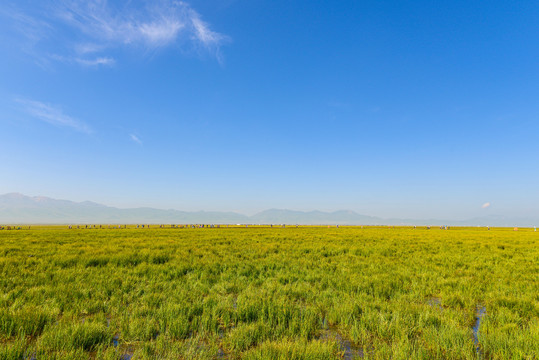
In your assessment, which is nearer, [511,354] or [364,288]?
[511,354]

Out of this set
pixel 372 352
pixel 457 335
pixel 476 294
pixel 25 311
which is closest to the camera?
pixel 372 352

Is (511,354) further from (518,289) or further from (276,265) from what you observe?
(276,265)

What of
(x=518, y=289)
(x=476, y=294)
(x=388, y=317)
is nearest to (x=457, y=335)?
(x=388, y=317)

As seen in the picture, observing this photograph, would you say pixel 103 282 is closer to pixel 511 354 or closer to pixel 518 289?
pixel 511 354

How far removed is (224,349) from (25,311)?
14.3 ft

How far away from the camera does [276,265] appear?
11133mm

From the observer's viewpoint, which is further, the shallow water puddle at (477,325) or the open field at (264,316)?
the shallow water puddle at (477,325)

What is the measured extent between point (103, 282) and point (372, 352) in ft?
26.8

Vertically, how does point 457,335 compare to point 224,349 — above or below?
above

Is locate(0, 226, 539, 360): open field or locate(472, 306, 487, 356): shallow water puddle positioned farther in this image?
locate(472, 306, 487, 356): shallow water puddle

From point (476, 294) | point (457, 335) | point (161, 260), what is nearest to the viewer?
point (457, 335)

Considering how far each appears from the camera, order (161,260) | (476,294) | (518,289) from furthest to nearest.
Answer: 1. (161,260)
2. (518,289)
3. (476,294)

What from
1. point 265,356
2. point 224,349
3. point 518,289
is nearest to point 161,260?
point 224,349

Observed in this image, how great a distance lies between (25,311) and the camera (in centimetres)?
483
